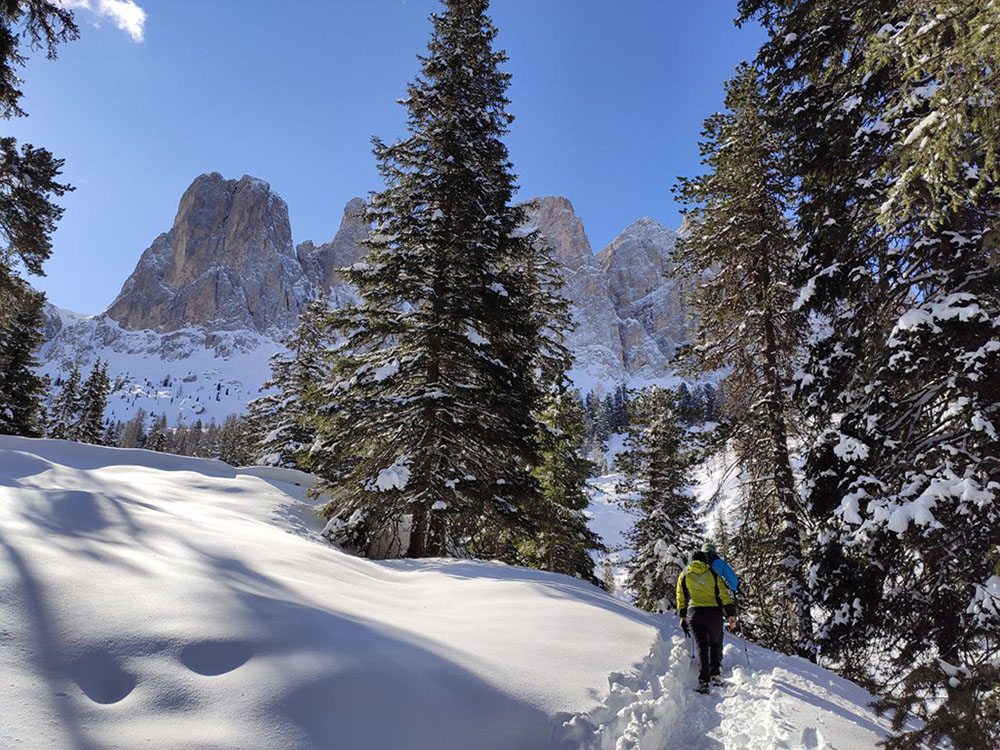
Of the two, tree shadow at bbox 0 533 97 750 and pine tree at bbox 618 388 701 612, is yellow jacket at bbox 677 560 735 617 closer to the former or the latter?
tree shadow at bbox 0 533 97 750

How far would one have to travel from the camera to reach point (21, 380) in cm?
2555

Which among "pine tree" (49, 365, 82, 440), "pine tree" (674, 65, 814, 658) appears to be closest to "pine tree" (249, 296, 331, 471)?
"pine tree" (674, 65, 814, 658)

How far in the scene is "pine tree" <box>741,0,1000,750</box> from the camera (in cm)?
556

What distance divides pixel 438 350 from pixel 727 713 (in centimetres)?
820

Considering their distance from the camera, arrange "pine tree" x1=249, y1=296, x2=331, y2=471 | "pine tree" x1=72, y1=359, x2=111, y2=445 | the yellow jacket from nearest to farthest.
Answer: the yellow jacket, "pine tree" x1=249, y1=296, x2=331, y2=471, "pine tree" x1=72, y1=359, x2=111, y2=445

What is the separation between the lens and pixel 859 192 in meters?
7.11

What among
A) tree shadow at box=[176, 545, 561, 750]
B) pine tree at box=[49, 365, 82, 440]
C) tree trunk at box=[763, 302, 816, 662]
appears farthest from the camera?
pine tree at box=[49, 365, 82, 440]

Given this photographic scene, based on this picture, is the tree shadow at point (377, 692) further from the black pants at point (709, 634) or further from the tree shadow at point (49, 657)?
the black pants at point (709, 634)

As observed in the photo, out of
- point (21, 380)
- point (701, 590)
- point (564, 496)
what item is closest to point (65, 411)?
point (21, 380)

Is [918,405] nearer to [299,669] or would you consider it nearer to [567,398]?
[299,669]

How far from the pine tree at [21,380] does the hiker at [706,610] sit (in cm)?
3099

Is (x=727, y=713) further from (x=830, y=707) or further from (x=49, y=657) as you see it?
(x=49, y=657)

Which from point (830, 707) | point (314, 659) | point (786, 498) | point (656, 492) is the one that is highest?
point (786, 498)

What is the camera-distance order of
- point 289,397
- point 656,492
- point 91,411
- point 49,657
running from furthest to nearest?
point 91,411 → point 289,397 → point 656,492 → point 49,657
